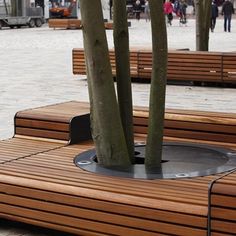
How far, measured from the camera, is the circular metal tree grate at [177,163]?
4.62m

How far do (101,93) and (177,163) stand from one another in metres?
0.74

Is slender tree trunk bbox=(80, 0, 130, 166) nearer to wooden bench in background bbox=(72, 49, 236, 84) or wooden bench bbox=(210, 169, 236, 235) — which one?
wooden bench bbox=(210, 169, 236, 235)

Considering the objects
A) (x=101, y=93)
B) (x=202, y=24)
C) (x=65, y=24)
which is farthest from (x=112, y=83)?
(x=65, y=24)

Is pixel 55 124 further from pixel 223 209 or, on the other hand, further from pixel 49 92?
pixel 49 92

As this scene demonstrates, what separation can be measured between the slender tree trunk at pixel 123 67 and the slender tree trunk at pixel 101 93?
21cm

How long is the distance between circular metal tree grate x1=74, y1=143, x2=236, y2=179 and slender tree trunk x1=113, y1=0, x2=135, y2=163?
0.25m

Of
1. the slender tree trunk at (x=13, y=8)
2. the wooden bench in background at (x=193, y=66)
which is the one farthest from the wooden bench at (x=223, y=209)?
the slender tree trunk at (x=13, y=8)

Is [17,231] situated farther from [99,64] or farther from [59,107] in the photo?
[59,107]

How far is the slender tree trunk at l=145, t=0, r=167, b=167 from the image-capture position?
462cm

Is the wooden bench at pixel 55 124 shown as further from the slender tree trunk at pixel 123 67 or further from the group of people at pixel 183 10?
the group of people at pixel 183 10

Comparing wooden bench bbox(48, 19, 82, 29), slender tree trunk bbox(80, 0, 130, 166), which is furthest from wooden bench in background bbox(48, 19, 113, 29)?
slender tree trunk bbox(80, 0, 130, 166)

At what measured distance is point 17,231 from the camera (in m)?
4.79

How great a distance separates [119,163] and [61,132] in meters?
1.11

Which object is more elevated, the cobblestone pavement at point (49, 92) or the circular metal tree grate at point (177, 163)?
the circular metal tree grate at point (177, 163)
